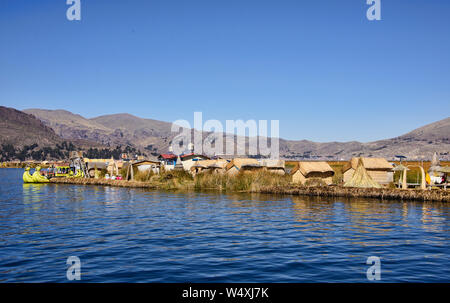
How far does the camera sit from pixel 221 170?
60688 mm

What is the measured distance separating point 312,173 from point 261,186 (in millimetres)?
8302

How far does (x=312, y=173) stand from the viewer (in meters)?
51.4

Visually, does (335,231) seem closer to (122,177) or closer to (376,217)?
(376,217)

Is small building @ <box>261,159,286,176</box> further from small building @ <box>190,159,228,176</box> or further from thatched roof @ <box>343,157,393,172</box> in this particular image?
thatched roof @ <box>343,157,393,172</box>

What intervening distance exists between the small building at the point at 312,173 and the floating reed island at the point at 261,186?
1.32 m

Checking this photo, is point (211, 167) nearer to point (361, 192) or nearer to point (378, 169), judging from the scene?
point (378, 169)

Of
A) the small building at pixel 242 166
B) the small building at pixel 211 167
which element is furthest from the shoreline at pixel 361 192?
the small building at pixel 211 167

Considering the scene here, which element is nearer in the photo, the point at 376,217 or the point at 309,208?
the point at 376,217

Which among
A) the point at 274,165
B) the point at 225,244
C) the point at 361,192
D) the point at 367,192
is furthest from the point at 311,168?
the point at 225,244

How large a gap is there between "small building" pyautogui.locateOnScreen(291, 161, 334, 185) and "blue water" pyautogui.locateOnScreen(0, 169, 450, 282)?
20.5 m
